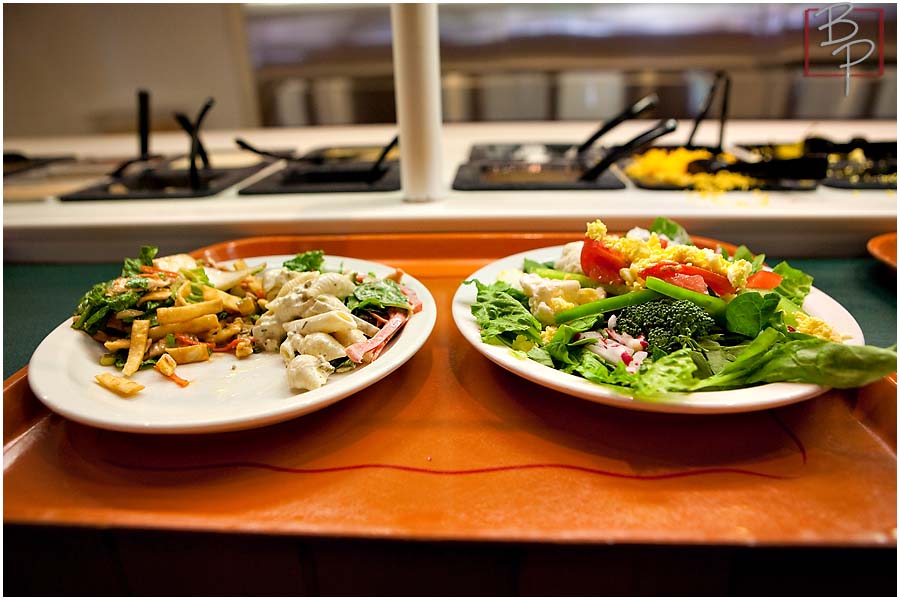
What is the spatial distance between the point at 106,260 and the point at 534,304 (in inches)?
46.3

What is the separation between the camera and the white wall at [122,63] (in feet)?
13.7

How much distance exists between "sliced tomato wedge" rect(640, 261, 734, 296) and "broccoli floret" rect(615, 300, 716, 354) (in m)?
0.05

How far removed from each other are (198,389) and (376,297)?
31 cm

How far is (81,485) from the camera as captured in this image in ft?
2.40

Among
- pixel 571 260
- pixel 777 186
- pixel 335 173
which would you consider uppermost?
pixel 335 173

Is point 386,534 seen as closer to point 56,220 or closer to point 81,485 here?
point 81,485

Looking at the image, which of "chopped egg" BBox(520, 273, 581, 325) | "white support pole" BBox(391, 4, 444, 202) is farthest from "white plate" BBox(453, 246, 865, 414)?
"white support pole" BBox(391, 4, 444, 202)

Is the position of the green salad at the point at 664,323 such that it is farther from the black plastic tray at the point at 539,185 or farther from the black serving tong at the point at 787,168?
the black serving tong at the point at 787,168

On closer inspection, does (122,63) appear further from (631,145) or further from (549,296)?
(549,296)

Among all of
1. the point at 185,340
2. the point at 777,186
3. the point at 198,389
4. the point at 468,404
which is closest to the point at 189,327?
the point at 185,340

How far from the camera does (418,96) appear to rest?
1505 millimetres

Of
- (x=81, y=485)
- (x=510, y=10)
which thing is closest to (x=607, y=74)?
(x=510, y=10)

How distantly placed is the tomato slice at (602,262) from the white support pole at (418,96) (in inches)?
26.1

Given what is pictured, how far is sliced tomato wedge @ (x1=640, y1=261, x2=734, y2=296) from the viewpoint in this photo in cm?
95
